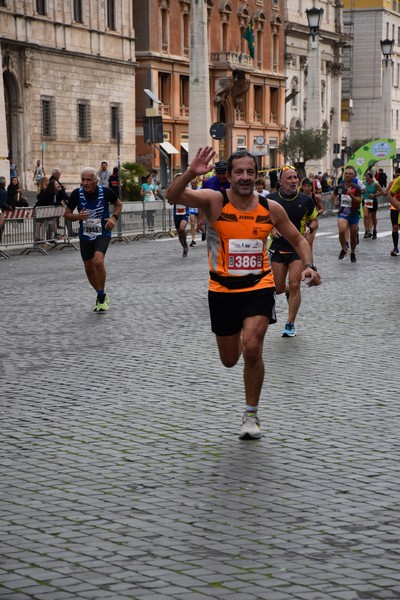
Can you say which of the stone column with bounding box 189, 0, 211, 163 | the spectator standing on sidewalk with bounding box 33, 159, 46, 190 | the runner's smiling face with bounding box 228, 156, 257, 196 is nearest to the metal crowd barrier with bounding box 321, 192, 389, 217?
the stone column with bounding box 189, 0, 211, 163

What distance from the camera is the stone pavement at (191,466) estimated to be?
4.99 metres

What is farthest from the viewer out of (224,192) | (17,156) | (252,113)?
(252,113)

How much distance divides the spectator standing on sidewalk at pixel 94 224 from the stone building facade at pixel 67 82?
88.7 feet

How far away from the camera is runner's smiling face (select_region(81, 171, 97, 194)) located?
14719mm

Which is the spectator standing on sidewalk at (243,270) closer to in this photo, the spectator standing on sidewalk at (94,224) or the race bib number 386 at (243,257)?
the race bib number 386 at (243,257)

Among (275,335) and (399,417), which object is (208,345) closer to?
(275,335)

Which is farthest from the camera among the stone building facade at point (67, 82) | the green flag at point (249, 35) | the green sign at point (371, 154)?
the green flag at point (249, 35)

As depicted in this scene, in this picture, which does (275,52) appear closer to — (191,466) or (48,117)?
(48,117)

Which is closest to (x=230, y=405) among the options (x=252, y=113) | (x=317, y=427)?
(x=317, y=427)

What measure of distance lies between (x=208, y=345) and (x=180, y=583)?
7.18 meters

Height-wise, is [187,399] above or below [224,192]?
below

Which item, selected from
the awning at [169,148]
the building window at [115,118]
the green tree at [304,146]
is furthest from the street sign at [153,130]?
the awning at [169,148]

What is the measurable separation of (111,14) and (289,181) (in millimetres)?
Result: 42011

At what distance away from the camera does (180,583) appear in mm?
4840
